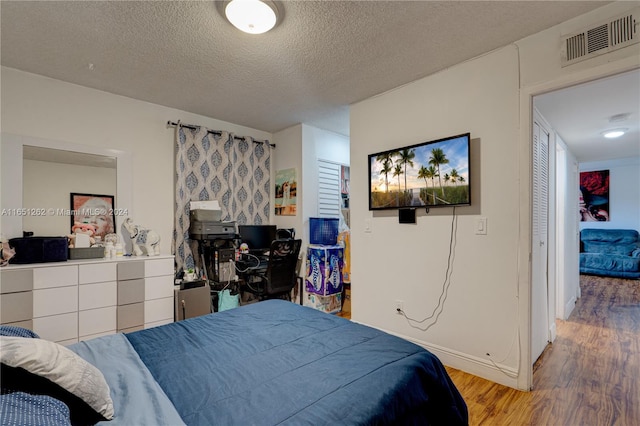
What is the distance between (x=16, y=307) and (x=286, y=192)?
280 centimetres

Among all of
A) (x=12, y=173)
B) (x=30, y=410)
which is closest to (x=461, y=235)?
(x=30, y=410)

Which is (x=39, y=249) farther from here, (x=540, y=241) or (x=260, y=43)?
(x=540, y=241)

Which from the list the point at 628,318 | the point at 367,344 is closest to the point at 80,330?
the point at 367,344

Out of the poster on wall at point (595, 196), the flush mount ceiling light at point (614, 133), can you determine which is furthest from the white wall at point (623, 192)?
the flush mount ceiling light at point (614, 133)

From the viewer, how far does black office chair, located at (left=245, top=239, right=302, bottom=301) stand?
3.24 m

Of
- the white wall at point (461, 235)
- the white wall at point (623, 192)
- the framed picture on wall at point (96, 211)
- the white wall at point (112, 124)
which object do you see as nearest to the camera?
the white wall at point (461, 235)

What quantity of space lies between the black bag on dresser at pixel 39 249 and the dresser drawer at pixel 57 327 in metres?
0.46

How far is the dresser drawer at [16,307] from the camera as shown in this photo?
2158 millimetres

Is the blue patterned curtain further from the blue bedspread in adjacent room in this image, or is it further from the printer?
the blue bedspread in adjacent room

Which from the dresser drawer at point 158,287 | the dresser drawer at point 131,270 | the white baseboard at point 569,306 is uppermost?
the dresser drawer at point 131,270

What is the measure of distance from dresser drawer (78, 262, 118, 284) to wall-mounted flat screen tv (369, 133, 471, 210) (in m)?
2.43

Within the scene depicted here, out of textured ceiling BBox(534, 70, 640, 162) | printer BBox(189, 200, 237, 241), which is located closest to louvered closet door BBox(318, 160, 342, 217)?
printer BBox(189, 200, 237, 241)

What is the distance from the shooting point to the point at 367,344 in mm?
1472

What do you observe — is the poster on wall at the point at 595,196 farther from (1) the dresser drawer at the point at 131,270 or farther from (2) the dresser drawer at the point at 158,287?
(1) the dresser drawer at the point at 131,270
